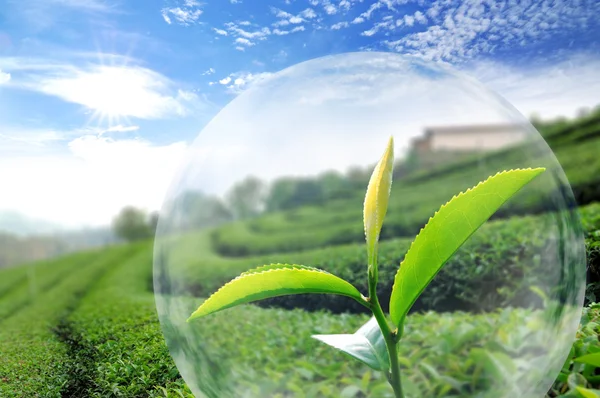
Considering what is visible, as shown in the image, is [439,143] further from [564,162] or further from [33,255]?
[33,255]

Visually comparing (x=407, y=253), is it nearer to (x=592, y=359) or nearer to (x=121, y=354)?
(x=592, y=359)

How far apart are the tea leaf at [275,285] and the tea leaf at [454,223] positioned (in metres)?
0.15

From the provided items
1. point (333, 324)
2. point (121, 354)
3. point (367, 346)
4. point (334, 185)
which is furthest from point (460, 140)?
point (121, 354)

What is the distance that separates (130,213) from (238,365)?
6.28m

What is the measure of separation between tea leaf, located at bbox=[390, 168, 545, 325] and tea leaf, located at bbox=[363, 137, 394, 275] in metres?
0.08

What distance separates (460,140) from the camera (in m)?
1.77

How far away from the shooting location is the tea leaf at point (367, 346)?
1.38 m

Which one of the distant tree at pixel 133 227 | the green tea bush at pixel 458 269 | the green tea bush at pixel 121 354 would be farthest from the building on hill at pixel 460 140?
the distant tree at pixel 133 227

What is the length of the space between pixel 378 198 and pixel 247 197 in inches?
27.7

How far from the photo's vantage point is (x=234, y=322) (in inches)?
75.0

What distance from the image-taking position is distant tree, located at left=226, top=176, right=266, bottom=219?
1823 millimetres

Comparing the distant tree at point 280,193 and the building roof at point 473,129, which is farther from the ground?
the building roof at point 473,129

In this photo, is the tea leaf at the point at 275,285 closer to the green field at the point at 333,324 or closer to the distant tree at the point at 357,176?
the green field at the point at 333,324

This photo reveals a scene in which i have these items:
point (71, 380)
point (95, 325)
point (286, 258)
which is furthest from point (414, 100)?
point (95, 325)
